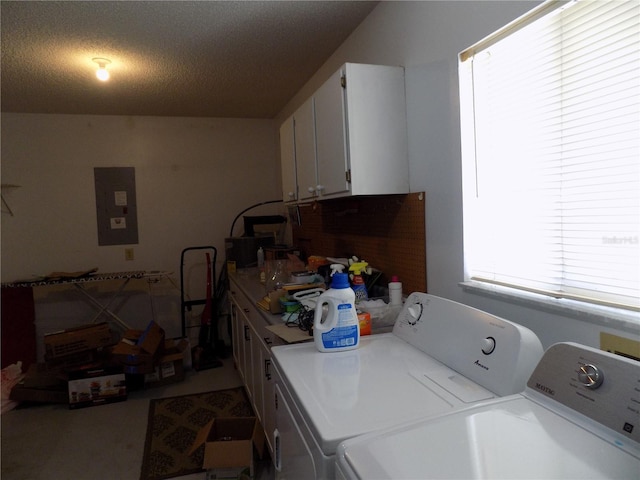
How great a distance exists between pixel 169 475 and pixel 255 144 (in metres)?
3.39

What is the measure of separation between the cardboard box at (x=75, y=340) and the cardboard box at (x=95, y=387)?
0.83ft

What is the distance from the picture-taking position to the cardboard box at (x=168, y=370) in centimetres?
343

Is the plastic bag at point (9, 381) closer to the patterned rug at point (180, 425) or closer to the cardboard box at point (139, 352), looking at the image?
the cardboard box at point (139, 352)

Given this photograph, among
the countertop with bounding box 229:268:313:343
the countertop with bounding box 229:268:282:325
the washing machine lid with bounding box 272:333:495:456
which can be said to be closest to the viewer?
the washing machine lid with bounding box 272:333:495:456

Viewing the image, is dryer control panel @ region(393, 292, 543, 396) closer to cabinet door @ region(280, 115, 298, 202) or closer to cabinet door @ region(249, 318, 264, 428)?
cabinet door @ region(249, 318, 264, 428)

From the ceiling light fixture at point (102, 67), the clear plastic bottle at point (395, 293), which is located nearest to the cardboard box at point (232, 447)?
the clear plastic bottle at point (395, 293)

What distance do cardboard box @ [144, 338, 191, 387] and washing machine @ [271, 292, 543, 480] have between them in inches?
92.4

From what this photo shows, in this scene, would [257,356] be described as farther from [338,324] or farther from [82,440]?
[82,440]

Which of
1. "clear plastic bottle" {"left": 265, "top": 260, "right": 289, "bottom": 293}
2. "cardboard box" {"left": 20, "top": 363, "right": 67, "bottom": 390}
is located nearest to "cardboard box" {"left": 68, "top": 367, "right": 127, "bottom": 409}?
"cardboard box" {"left": 20, "top": 363, "right": 67, "bottom": 390}

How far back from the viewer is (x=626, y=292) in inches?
40.7

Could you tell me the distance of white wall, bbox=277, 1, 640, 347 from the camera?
4.64 feet

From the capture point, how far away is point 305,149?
2.45 metres

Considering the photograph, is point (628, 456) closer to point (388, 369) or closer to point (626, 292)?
point (626, 292)

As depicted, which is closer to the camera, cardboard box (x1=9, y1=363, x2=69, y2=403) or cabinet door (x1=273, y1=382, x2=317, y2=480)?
cabinet door (x1=273, y1=382, x2=317, y2=480)
